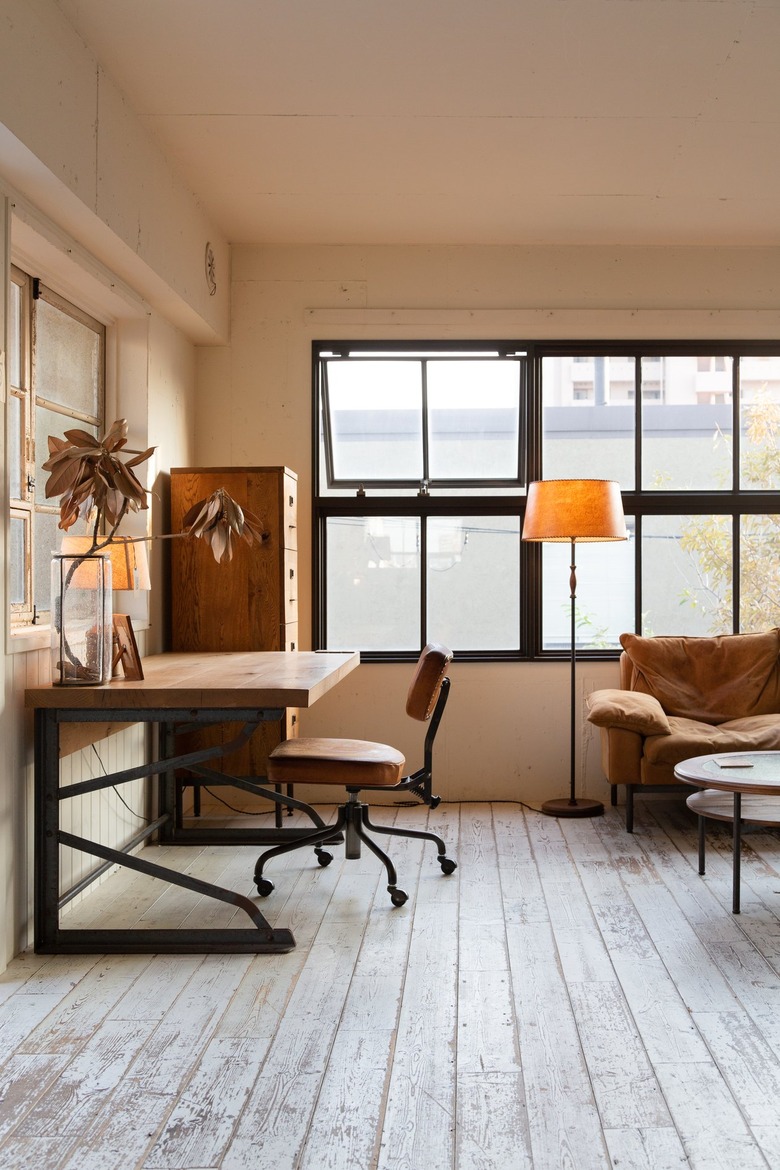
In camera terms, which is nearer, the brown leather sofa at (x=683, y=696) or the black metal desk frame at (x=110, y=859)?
the black metal desk frame at (x=110, y=859)

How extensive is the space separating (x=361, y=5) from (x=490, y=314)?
7.63 ft

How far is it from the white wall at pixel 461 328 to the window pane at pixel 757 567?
77cm

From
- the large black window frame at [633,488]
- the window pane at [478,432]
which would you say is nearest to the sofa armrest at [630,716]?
the large black window frame at [633,488]

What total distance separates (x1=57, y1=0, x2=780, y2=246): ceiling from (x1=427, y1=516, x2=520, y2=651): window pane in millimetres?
1462

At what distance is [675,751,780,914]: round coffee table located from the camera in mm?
3365

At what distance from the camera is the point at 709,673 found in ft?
16.4

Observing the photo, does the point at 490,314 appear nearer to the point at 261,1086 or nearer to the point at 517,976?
the point at 517,976

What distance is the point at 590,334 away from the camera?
525cm

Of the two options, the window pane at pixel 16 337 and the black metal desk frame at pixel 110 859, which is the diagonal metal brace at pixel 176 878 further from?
the window pane at pixel 16 337

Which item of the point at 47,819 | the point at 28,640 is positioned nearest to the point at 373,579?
the point at 28,640

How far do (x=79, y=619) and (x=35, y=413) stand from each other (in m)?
0.79

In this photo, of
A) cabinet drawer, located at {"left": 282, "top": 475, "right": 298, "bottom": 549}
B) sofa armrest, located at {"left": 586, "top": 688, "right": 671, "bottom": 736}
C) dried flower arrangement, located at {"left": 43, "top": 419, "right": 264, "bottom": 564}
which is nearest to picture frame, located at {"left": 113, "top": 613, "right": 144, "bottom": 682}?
dried flower arrangement, located at {"left": 43, "top": 419, "right": 264, "bottom": 564}

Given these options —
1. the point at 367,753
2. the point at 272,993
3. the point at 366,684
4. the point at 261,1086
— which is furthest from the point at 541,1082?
the point at 366,684

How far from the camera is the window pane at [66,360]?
3566 millimetres
